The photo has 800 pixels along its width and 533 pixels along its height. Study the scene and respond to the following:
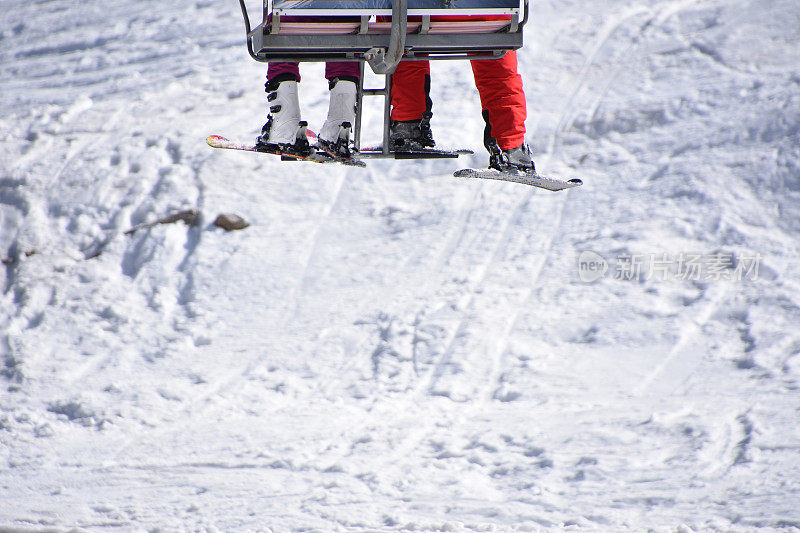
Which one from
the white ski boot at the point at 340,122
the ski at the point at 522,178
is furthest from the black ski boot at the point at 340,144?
the ski at the point at 522,178

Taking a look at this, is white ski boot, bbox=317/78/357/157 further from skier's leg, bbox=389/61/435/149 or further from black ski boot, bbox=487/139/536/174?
black ski boot, bbox=487/139/536/174

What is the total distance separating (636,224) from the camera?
7699mm

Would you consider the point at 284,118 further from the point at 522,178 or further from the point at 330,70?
the point at 522,178

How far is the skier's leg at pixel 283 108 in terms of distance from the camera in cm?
408

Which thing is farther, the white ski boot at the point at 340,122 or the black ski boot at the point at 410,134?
the black ski boot at the point at 410,134

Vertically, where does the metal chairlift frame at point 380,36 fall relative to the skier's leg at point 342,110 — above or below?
above

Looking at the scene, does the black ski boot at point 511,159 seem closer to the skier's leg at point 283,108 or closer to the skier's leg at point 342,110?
the skier's leg at point 342,110

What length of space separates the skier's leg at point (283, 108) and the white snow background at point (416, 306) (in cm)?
245

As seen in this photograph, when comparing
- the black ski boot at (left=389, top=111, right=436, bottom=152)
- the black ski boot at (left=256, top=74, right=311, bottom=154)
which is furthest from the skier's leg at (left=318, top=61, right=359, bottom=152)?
the black ski boot at (left=389, top=111, right=436, bottom=152)

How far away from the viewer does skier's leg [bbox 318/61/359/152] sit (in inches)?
162

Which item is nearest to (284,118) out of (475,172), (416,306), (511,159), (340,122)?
(340,122)

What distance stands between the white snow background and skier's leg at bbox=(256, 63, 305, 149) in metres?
2.45

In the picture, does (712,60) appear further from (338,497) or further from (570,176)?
(338,497)

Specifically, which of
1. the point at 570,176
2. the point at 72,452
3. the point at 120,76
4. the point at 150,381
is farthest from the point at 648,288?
the point at 120,76
